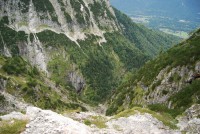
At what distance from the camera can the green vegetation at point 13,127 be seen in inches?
1891

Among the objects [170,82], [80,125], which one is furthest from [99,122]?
[170,82]

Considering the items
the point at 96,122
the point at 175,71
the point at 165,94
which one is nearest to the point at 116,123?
the point at 96,122

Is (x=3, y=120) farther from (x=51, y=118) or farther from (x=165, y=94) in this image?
(x=165, y=94)

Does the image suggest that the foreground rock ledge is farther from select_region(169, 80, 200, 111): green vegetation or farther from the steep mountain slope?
the steep mountain slope

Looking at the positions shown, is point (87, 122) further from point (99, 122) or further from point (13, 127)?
point (13, 127)

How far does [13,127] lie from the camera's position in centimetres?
4912

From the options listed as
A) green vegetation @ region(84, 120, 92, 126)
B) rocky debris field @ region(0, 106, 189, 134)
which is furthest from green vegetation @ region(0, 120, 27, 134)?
green vegetation @ region(84, 120, 92, 126)

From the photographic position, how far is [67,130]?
45.1 m

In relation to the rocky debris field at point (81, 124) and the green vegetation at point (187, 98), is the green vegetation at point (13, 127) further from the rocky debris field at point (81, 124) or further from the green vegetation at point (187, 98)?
the green vegetation at point (187, 98)

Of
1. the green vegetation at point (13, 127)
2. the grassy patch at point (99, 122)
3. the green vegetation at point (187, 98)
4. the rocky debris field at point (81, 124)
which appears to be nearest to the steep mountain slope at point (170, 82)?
the green vegetation at point (187, 98)

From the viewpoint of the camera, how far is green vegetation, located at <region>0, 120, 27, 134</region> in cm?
4803

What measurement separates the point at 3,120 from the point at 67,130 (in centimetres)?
1332

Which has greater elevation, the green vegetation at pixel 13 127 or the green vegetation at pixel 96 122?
the green vegetation at pixel 13 127

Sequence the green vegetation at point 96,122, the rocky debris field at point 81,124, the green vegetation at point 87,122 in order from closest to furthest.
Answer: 1. the rocky debris field at point 81,124
2. the green vegetation at point 87,122
3. the green vegetation at point 96,122
